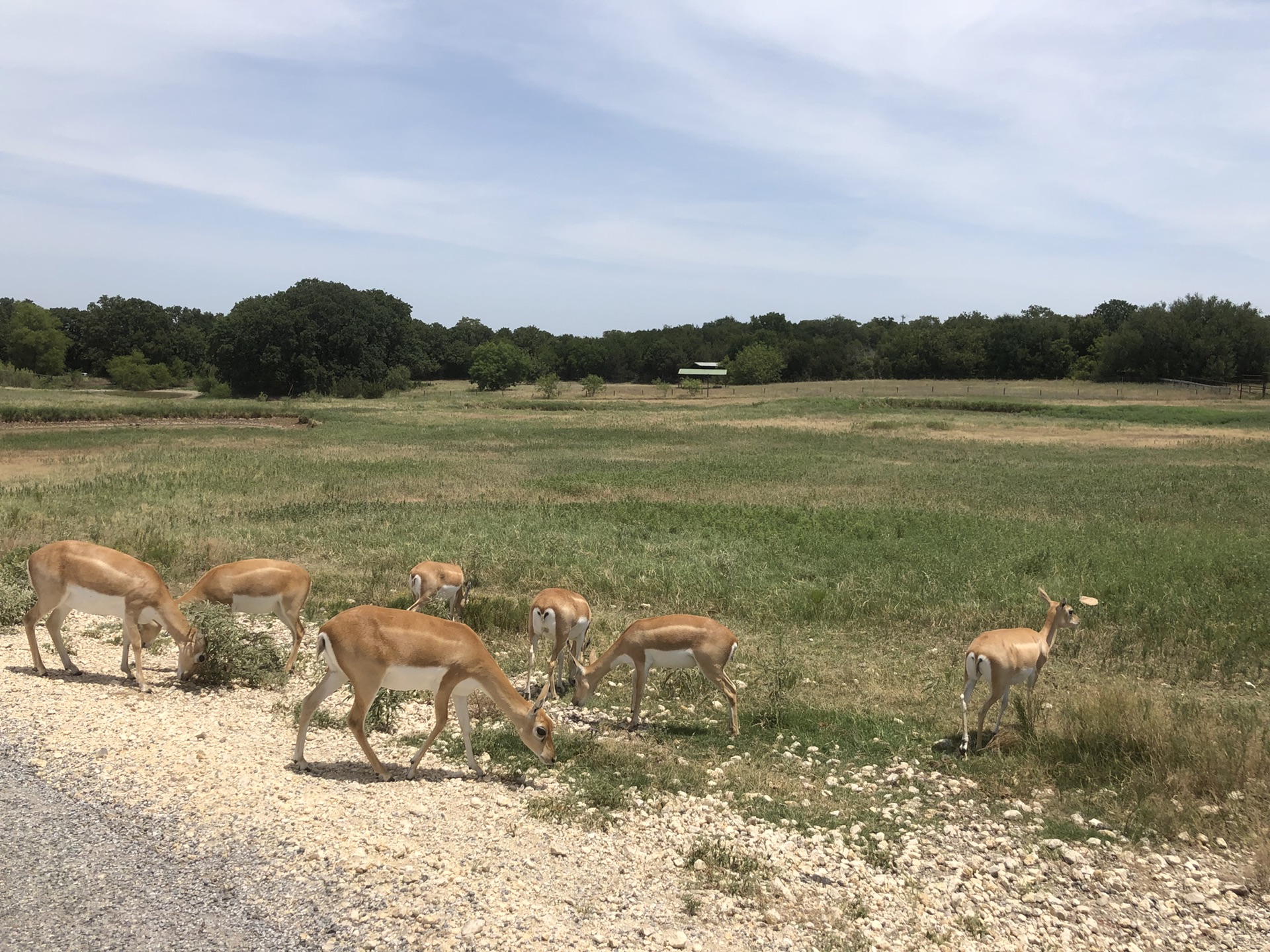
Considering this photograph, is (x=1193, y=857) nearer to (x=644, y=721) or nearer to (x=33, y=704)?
(x=644, y=721)

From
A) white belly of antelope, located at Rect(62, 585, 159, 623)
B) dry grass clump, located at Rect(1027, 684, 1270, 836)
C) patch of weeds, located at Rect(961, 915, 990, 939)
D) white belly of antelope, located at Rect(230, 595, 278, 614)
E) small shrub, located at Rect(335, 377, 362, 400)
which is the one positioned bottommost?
patch of weeds, located at Rect(961, 915, 990, 939)

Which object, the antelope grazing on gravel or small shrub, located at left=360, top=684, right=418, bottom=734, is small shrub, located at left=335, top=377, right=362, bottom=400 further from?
small shrub, located at left=360, top=684, right=418, bottom=734

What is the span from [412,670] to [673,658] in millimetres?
3369

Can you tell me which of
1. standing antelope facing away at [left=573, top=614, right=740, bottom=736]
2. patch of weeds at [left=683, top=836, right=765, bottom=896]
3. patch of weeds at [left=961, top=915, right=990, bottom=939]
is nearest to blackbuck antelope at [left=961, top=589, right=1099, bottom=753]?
standing antelope facing away at [left=573, top=614, right=740, bottom=736]

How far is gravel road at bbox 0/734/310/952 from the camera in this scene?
20.2 ft

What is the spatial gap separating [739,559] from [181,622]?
12.5 meters

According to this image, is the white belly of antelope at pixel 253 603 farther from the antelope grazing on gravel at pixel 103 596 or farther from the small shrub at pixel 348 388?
the small shrub at pixel 348 388

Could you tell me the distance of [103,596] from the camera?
10.7 m

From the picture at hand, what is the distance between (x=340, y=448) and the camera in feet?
156

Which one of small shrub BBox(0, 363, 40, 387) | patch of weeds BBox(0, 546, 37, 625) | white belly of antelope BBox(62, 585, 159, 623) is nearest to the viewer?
white belly of antelope BBox(62, 585, 159, 623)

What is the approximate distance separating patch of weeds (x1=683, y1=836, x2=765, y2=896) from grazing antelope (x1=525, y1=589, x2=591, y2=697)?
438cm

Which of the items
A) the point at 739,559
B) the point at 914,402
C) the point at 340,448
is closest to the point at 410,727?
the point at 739,559

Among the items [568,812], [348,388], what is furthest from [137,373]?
[568,812]

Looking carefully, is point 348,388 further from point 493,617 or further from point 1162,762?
point 1162,762
